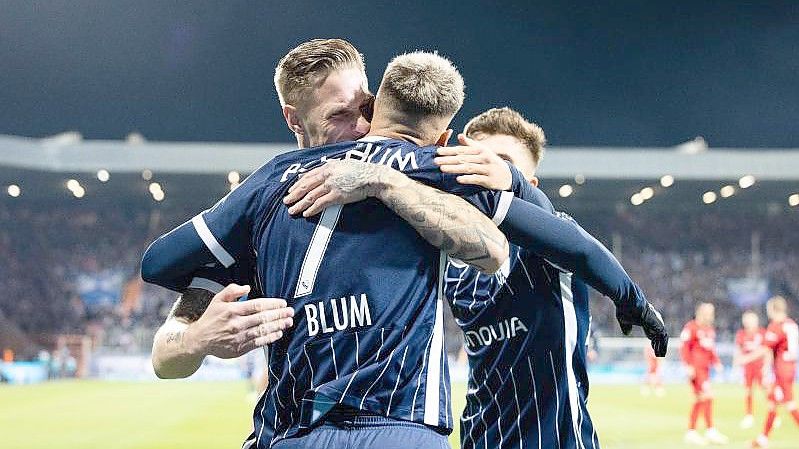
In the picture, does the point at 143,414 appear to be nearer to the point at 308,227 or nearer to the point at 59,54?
the point at 308,227

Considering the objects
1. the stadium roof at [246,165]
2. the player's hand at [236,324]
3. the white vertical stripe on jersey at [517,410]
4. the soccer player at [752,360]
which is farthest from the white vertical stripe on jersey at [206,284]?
the stadium roof at [246,165]

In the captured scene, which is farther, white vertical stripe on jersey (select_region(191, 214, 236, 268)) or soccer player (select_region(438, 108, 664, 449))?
soccer player (select_region(438, 108, 664, 449))

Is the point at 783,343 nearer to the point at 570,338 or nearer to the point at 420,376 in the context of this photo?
the point at 570,338

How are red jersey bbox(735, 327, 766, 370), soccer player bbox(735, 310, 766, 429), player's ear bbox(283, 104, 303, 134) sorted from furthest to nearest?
red jersey bbox(735, 327, 766, 370)
soccer player bbox(735, 310, 766, 429)
player's ear bbox(283, 104, 303, 134)

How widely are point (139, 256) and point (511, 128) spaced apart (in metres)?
36.9

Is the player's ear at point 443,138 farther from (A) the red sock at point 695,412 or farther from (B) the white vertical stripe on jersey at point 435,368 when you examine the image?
(A) the red sock at point 695,412

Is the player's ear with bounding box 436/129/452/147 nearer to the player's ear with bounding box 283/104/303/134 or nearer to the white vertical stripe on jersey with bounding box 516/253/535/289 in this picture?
the player's ear with bounding box 283/104/303/134

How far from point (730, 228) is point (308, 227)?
39954mm

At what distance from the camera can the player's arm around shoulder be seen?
208 centimetres

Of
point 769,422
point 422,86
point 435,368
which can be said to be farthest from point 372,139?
point 769,422

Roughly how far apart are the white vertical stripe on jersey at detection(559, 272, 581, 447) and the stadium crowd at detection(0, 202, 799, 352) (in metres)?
30.6

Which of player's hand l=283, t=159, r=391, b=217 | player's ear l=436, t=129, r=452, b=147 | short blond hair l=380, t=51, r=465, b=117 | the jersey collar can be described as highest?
short blond hair l=380, t=51, r=465, b=117

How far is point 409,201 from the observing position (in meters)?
2.12

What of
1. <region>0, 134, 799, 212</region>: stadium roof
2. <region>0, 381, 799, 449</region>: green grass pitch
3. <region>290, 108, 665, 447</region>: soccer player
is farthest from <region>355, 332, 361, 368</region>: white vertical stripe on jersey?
<region>0, 134, 799, 212</region>: stadium roof
